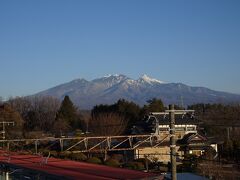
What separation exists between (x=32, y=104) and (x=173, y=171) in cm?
5483

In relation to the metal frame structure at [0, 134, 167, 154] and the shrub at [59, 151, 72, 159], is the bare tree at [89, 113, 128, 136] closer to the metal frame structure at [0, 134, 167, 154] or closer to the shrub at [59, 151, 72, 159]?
the metal frame structure at [0, 134, 167, 154]

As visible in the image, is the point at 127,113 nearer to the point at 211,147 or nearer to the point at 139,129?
the point at 139,129

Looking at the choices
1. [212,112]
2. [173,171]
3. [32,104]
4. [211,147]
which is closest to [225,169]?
[211,147]

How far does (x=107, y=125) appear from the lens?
36.7 m

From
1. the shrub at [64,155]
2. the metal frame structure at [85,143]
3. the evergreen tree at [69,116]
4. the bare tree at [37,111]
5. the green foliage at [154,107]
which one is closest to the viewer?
the metal frame structure at [85,143]

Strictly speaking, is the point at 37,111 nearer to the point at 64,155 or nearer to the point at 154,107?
the point at 154,107

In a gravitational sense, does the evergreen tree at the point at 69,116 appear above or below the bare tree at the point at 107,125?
above

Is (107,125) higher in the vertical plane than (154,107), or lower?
lower

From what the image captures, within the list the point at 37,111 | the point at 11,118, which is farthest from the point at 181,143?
the point at 37,111

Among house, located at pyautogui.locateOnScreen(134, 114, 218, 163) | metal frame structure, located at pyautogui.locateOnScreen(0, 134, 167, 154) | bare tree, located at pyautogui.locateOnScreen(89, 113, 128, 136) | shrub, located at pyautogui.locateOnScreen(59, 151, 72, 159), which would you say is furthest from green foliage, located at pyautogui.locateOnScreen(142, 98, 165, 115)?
shrub, located at pyautogui.locateOnScreen(59, 151, 72, 159)

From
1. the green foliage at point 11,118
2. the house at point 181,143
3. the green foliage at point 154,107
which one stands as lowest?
the house at point 181,143

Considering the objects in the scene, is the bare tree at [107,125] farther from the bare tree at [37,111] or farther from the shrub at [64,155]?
the shrub at [64,155]

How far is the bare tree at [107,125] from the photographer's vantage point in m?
36.1

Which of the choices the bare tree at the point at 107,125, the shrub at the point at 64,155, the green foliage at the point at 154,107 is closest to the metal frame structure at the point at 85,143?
the shrub at the point at 64,155
